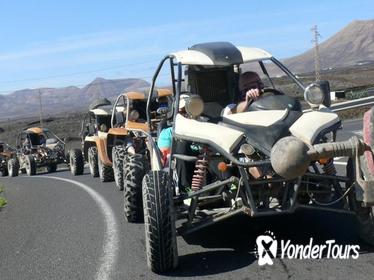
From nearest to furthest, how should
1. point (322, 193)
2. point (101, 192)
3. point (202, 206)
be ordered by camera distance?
point (322, 193) → point (202, 206) → point (101, 192)

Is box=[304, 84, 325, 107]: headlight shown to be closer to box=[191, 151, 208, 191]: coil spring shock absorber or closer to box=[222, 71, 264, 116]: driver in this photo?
box=[222, 71, 264, 116]: driver

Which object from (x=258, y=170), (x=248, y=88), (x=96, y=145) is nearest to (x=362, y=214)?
(x=258, y=170)

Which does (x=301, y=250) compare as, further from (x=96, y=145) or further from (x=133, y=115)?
(x=96, y=145)

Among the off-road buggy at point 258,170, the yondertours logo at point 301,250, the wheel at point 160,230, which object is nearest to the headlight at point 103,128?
the off-road buggy at point 258,170

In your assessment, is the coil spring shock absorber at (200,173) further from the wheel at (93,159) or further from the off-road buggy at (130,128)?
the wheel at (93,159)

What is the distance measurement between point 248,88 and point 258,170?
5.37 feet

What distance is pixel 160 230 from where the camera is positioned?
5629 millimetres

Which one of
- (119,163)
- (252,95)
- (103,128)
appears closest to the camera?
(252,95)

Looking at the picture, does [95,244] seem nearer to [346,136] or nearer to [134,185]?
[134,185]

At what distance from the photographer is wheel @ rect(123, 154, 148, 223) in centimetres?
798

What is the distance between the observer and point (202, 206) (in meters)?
6.69

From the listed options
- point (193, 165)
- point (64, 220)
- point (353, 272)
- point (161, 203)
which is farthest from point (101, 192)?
point (353, 272)

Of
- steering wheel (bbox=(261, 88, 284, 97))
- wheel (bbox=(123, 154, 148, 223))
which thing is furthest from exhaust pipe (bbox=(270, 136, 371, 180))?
wheel (bbox=(123, 154, 148, 223))

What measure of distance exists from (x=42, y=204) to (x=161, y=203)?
678 cm
